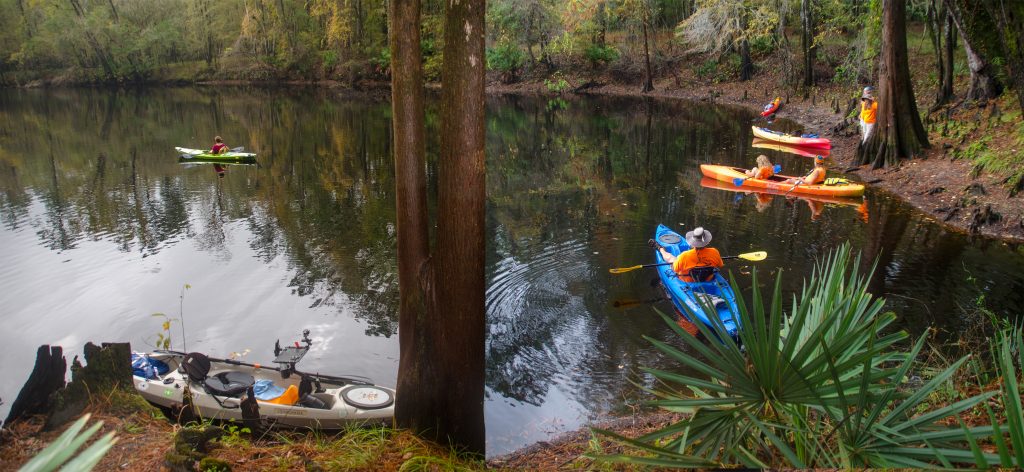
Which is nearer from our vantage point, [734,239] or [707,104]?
[734,239]

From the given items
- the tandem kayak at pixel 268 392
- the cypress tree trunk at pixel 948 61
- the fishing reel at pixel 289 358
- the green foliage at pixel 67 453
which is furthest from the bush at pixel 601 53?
the green foliage at pixel 67 453

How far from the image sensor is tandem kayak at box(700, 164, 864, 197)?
15672 millimetres

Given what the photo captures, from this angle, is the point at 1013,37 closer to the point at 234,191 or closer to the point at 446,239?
the point at 446,239

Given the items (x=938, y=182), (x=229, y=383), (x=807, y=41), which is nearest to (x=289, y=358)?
(x=229, y=383)

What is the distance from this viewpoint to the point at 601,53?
45562mm

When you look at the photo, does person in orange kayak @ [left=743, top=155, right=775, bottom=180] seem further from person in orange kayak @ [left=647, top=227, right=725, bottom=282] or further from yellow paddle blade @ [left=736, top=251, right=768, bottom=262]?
person in orange kayak @ [left=647, top=227, right=725, bottom=282]

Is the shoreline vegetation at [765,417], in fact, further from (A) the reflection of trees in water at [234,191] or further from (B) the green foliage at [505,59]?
(B) the green foliage at [505,59]

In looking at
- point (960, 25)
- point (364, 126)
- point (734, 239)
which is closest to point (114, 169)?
point (364, 126)

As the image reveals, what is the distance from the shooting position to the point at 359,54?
56.9 metres

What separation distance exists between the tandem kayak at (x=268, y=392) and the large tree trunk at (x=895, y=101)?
1477cm

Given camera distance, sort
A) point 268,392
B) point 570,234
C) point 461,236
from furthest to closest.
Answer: point 570,234 < point 268,392 < point 461,236

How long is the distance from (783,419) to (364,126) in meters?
30.9

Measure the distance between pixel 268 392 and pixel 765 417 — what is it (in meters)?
5.65

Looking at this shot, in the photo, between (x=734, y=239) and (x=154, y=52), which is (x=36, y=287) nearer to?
(x=734, y=239)
